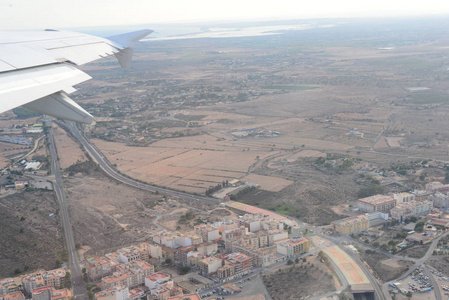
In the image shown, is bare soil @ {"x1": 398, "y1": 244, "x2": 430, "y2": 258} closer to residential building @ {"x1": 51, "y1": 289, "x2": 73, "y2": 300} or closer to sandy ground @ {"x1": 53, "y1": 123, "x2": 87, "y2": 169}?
residential building @ {"x1": 51, "y1": 289, "x2": 73, "y2": 300}

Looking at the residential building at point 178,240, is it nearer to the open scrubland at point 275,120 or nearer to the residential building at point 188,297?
the residential building at point 188,297

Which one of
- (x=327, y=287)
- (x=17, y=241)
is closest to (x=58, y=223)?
(x=17, y=241)

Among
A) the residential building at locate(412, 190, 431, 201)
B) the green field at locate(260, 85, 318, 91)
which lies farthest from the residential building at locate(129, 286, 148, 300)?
the green field at locate(260, 85, 318, 91)

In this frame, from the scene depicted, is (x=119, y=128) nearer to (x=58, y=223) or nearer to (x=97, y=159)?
(x=97, y=159)

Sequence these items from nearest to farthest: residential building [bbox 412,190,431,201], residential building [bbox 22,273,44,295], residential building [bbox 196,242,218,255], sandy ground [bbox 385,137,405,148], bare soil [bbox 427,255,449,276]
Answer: residential building [bbox 22,273,44,295], bare soil [bbox 427,255,449,276], residential building [bbox 196,242,218,255], residential building [bbox 412,190,431,201], sandy ground [bbox 385,137,405,148]

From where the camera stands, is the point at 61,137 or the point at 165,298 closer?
the point at 165,298

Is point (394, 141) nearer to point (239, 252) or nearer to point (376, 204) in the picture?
point (376, 204)
